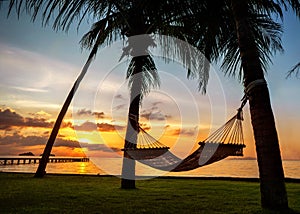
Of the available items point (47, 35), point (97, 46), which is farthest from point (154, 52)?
point (47, 35)

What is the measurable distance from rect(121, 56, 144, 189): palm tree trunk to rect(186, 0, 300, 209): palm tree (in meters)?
1.68

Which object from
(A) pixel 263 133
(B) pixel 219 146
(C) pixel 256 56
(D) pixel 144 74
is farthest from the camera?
(D) pixel 144 74

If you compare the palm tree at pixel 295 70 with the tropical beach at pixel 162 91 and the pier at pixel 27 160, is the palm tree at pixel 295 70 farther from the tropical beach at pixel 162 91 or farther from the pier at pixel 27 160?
the pier at pixel 27 160

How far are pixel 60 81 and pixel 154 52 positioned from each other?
8.89 ft

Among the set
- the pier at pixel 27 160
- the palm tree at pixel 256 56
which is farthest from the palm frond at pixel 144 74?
the pier at pixel 27 160

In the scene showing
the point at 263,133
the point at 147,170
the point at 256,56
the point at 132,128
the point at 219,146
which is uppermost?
the point at 256,56

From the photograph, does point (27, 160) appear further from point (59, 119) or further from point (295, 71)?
point (295, 71)

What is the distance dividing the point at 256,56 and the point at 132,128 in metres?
3.28

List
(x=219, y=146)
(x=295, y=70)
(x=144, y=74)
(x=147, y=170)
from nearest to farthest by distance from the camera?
(x=219, y=146) → (x=295, y=70) → (x=144, y=74) → (x=147, y=170)

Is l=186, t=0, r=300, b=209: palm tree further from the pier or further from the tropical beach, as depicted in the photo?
the pier

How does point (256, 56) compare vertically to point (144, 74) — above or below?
below

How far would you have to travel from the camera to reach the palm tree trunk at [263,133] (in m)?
3.51

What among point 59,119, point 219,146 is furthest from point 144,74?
point 219,146

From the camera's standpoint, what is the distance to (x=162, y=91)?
8328mm
